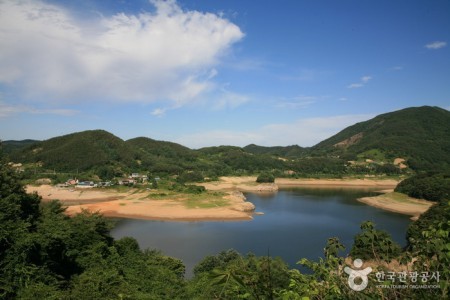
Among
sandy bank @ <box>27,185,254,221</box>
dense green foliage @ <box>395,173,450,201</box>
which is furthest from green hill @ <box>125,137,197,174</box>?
dense green foliage @ <box>395,173,450,201</box>

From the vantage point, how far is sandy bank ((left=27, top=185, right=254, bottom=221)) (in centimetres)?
4562

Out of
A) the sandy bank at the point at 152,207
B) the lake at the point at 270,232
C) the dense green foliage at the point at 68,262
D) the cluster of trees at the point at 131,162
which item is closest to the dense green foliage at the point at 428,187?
the lake at the point at 270,232

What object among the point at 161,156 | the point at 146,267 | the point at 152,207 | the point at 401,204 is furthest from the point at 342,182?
the point at 146,267

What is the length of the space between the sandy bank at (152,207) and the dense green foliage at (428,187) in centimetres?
3162

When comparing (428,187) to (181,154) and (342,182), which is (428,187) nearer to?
(342,182)

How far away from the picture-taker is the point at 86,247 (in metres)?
15.9

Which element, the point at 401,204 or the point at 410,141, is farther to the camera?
the point at 410,141

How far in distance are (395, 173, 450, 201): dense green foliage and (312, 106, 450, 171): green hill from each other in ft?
Answer: 184

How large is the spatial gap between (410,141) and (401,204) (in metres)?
100

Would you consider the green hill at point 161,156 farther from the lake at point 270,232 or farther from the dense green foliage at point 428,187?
the dense green foliage at point 428,187

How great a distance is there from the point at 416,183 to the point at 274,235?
40306 mm

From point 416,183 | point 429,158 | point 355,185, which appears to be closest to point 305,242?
point 416,183

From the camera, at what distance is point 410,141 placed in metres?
139

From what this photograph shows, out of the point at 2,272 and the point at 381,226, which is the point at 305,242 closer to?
the point at 381,226
